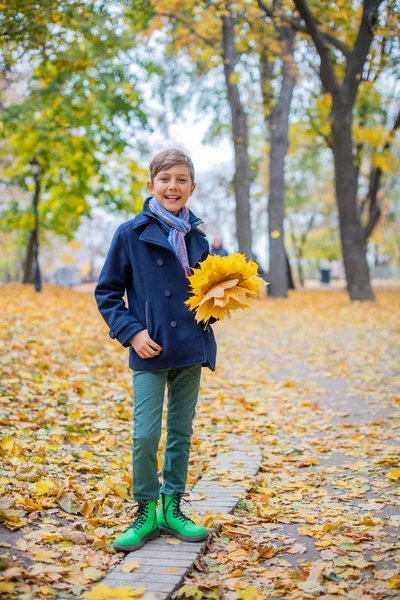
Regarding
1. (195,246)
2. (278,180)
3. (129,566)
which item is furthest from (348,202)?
(129,566)

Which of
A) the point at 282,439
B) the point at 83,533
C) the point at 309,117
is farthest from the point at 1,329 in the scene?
the point at 309,117

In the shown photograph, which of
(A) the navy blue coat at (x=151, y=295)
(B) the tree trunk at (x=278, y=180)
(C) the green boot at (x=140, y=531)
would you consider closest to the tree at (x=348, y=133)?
(B) the tree trunk at (x=278, y=180)

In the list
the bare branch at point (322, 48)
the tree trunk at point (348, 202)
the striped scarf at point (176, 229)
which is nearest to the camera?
the striped scarf at point (176, 229)

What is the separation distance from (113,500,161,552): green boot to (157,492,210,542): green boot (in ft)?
0.27

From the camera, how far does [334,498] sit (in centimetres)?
410

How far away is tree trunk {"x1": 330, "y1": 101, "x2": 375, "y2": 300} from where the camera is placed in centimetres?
1573

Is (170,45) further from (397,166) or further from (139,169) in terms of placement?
(397,166)

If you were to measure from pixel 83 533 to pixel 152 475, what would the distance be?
0.52 meters

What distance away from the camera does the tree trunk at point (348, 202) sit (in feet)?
51.6

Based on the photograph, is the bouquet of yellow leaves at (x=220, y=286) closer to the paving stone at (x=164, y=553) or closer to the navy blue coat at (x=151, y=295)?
the navy blue coat at (x=151, y=295)

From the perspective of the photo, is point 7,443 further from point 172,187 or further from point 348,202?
point 348,202

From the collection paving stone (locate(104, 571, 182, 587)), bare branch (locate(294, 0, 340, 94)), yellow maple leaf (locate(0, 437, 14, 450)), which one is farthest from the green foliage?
paving stone (locate(104, 571, 182, 587))

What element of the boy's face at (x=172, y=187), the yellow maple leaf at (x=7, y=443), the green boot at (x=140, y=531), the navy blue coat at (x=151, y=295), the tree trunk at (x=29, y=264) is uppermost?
the tree trunk at (x=29, y=264)

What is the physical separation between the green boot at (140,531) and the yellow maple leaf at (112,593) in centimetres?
44
